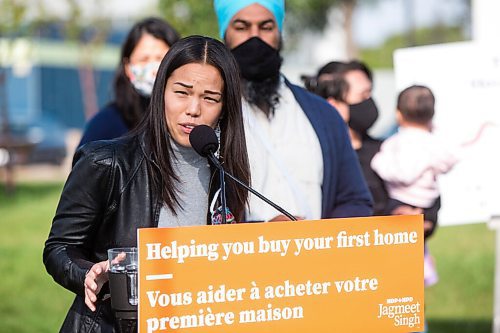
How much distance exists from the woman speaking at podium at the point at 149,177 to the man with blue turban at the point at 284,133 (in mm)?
770

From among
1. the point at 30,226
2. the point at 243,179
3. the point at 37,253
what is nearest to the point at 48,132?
the point at 30,226

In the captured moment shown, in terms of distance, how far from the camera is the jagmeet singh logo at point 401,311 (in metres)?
2.75

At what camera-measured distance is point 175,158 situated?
2.98 meters

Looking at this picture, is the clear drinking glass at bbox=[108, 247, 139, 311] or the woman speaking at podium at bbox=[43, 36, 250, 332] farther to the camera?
the woman speaking at podium at bbox=[43, 36, 250, 332]

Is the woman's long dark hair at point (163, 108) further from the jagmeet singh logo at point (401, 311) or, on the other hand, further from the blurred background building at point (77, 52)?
the blurred background building at point (77, 52)

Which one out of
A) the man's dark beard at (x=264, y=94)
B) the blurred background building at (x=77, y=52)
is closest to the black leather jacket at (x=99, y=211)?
the man's dark beard at (x=264, y=94)

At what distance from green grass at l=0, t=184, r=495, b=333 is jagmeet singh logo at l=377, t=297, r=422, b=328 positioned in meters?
5.33

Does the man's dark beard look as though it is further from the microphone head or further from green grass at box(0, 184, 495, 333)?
green grass at box(0, 184, 495, 333)

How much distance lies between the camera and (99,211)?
2.90m

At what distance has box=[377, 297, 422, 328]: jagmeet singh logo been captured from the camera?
2746 millimetres

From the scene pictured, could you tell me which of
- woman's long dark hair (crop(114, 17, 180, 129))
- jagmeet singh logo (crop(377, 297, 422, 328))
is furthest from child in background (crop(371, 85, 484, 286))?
jagmeet singh logo (crop(377, 297, 422, 328))

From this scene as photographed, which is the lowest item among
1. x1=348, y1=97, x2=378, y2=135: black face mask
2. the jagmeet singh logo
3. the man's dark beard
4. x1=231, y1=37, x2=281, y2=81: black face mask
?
the jagmeet singh logo

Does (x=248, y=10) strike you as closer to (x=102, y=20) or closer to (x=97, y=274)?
(x=97, y=274)

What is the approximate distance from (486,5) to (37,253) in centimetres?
730
